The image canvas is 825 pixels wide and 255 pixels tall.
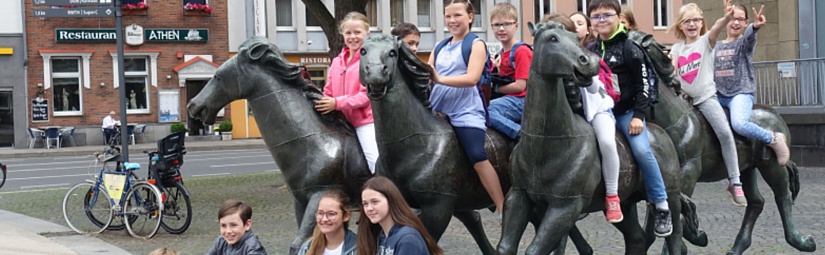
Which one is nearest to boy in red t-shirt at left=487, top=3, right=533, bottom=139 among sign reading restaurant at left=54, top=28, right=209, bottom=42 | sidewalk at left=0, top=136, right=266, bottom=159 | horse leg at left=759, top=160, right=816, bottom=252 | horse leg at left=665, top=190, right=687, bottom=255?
horse leg at left=665, top=190, right=687, bottom=255

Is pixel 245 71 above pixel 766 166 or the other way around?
above

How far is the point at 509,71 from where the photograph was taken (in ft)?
22.0

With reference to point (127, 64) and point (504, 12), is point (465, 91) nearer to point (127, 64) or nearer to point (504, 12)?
point (504, 12)

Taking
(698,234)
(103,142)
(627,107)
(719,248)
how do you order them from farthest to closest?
(103,142)
(719,248)
(698,234)
(627,107)

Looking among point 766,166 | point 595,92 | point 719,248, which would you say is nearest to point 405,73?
point 595,92

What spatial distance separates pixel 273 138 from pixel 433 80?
4.19 feet

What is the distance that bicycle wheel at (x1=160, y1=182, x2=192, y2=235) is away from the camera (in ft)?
37.0

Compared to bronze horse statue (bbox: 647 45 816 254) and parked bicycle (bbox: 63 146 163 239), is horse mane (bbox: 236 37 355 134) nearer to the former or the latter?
bronze horse statue (bbox: 647 45 816 254)

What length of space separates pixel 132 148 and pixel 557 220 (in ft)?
91.5

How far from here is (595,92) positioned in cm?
584

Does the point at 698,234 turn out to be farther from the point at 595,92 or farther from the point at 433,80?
the point at 433,80

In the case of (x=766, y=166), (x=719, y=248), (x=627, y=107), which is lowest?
(x=719, y=248)

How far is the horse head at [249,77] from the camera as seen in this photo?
6586mm

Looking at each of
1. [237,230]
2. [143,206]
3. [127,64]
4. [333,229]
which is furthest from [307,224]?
[127,64]
